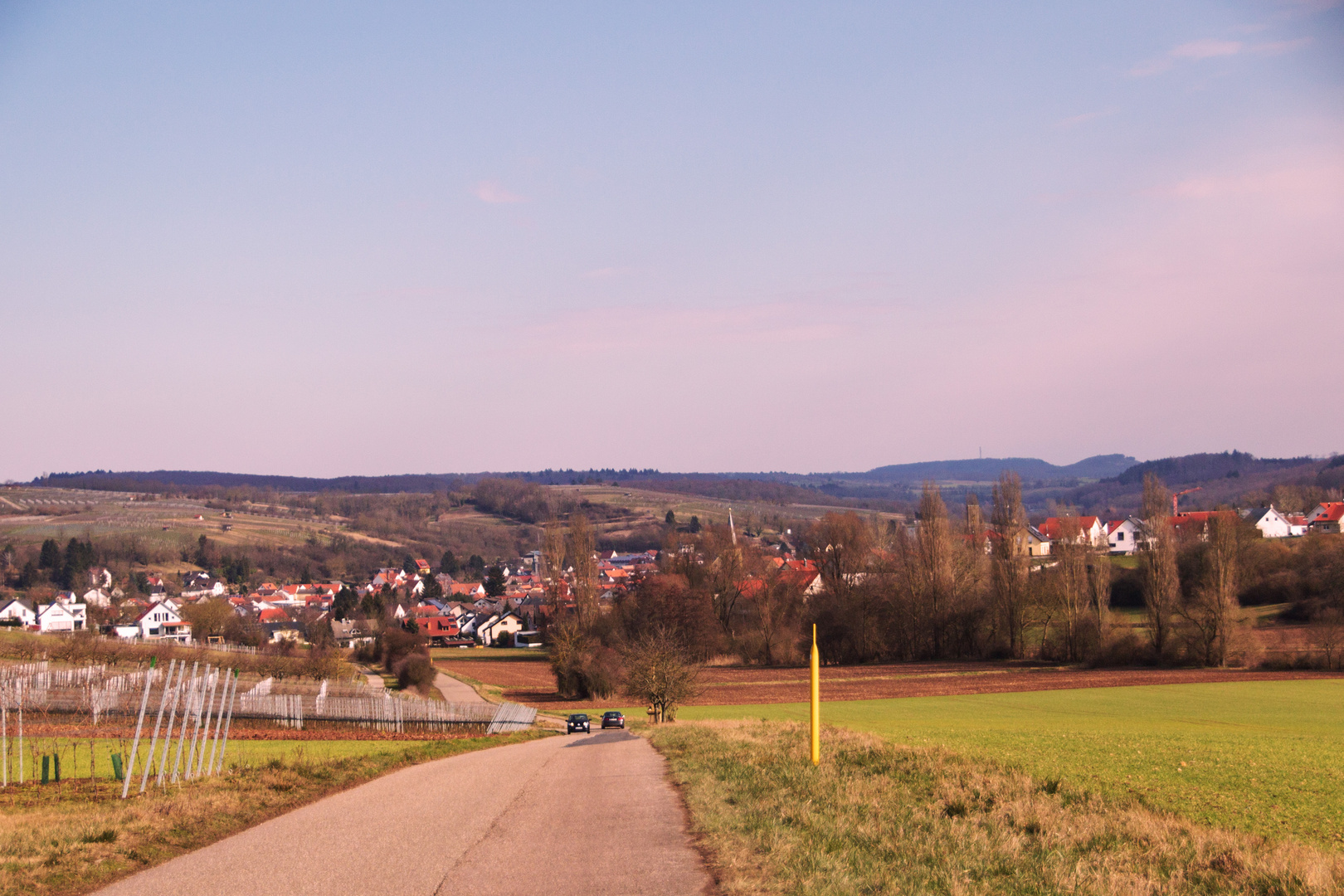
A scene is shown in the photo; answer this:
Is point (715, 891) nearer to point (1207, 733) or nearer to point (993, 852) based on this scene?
point (993, 852)

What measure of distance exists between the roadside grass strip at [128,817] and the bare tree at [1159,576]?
5511 centimetres

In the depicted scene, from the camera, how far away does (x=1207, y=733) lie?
27891 millimetres

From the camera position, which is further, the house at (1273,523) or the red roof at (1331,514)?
the red roof at (1331,514)

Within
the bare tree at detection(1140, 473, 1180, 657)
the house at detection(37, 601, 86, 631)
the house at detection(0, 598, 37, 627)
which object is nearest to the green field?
the bare tree at detection(1140, 473, 1180, 657)

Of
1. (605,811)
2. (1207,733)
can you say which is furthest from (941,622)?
(605,811)

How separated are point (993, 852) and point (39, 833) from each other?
35.4 feet

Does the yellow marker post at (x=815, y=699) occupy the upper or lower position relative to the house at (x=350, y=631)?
upper

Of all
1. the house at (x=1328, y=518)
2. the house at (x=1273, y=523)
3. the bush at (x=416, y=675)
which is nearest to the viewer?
the bush at (x=416, y=675)

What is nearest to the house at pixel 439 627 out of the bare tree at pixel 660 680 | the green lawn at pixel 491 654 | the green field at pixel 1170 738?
the green lawn at pixel 491 654

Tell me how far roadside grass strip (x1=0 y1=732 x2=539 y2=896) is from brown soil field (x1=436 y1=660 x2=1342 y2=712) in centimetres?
3543

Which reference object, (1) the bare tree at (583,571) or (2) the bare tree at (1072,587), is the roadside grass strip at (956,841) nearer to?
(2) the bare tree at (1072,587)

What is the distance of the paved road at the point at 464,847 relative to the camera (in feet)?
27.7

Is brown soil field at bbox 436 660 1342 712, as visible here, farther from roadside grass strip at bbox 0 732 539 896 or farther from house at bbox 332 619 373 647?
house at bbox 332 619 373 647

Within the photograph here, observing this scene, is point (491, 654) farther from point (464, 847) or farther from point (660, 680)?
point (464, 847)
